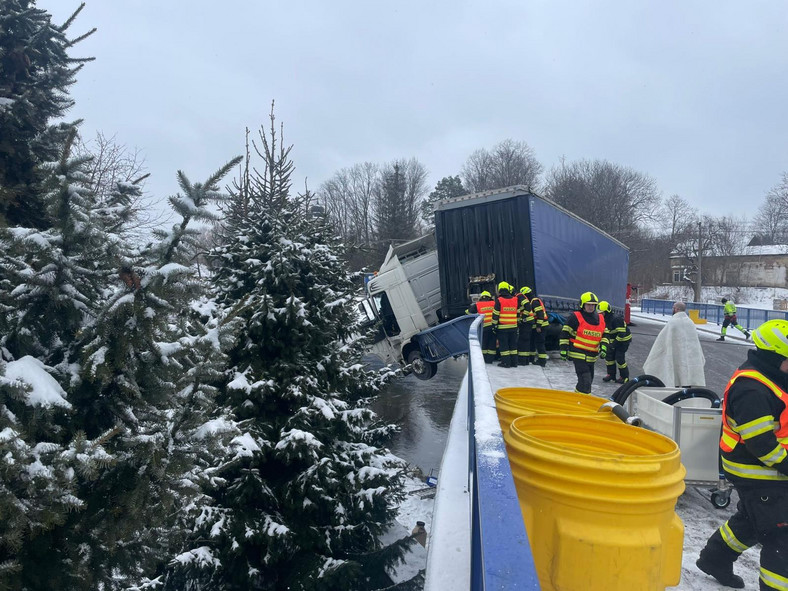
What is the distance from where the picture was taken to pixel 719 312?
33469 millimetres

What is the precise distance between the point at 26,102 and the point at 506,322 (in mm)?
8071

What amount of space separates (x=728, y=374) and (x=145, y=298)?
15.2 meters

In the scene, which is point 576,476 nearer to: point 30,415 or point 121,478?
point 121,478

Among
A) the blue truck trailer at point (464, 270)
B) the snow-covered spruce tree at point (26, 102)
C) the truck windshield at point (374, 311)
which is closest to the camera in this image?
the snow-covered spruce tree at point (26, 102)

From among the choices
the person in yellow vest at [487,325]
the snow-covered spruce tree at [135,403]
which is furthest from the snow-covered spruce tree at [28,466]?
the person in yellow vest at [487,325]

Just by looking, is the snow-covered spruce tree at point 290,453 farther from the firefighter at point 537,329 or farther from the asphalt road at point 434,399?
the firefighter at point 537,329

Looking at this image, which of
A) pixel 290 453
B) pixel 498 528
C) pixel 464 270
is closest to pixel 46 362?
pixel 498 528

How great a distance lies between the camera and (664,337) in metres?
7.31

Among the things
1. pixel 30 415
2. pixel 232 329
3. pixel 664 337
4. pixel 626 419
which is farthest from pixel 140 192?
pixel 664 337

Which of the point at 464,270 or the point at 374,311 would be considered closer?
the point at 464,270

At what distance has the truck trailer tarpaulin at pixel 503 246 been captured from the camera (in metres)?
11.4

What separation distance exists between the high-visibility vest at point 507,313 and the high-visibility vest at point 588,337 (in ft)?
5.36

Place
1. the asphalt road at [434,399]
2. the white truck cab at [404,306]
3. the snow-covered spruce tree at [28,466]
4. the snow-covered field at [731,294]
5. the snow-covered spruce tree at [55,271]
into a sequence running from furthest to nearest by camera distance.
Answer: the snow-covered field at [731,294] → the white truck cab at [404,306] → the asphalt road at [434,399] → the snow-covered spruce tree at [55,271] → the snow-covered spruce tree at [28,466]

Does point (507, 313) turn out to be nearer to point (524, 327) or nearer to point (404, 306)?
point (524, 327)
